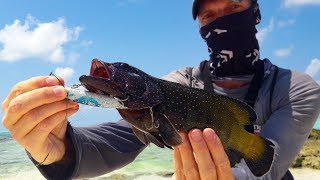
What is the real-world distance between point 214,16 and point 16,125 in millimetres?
2892

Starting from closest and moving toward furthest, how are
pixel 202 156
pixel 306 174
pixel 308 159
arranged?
pixel 202 156, pixel 306 174, pixel 308 159

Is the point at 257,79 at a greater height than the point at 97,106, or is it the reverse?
the point at 97,106

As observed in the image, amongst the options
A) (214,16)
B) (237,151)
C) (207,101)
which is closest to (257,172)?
(237,151)

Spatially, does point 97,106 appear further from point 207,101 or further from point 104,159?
point 104,159

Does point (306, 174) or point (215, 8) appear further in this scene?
point (306, 174)

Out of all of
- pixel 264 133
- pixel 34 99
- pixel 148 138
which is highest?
pixel 34 99

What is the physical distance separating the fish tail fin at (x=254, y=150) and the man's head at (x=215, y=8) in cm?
207

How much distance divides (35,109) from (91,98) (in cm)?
41

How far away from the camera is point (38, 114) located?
2824mm

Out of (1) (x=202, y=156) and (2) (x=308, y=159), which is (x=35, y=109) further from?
(2) (x=308, y=159)

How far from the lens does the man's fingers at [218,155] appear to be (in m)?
3.06

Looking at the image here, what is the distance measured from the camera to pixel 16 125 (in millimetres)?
2939

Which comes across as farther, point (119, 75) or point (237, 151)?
point (237, 151)

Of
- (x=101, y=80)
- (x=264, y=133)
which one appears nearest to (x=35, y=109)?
(x=101, y=80)
